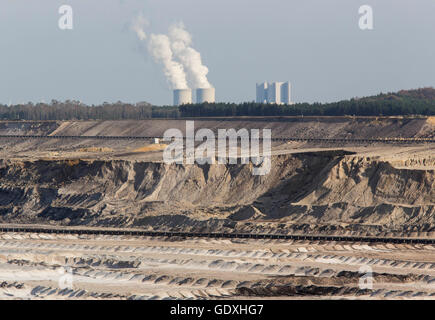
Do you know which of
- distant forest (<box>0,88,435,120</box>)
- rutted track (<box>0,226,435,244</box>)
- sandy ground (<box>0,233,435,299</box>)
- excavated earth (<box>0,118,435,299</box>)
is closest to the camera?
sandy ground (<box>0,233,435,299</box>)

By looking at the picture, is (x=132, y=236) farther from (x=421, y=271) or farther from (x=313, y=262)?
(x=421, y=271)

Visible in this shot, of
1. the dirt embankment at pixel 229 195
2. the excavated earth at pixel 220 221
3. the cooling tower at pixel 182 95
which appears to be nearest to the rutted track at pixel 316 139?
the excavated earth at pixel 220 221

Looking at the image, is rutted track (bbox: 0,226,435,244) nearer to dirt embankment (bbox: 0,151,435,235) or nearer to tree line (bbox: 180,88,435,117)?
dirt embankment (bbox: 0,151,435,235)

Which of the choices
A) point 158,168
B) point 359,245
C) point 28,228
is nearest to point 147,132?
point 158,168

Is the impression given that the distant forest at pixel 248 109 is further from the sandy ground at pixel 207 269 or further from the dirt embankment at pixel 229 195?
the sandy ground at pixel 207 269

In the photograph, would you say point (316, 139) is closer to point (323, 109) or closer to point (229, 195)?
point (323, 109)

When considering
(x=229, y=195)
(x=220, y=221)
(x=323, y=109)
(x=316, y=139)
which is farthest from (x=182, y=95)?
(x=220, y=221)

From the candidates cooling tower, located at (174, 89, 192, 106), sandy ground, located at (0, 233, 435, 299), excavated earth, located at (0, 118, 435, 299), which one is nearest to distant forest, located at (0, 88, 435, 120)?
cooling tower, located at (174, 89, 192, 106)
